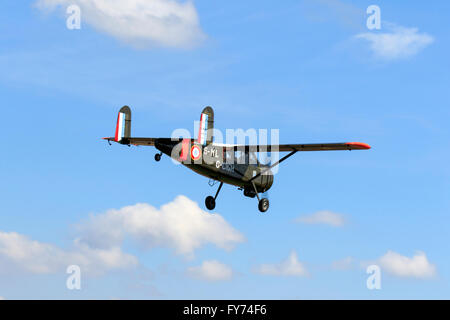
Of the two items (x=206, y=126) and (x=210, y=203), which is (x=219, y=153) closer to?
(x=206, y=126)

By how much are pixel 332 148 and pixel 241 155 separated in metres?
4.76

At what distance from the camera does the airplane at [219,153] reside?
2912 centimetres

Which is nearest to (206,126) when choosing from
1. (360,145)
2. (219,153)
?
(219,153)

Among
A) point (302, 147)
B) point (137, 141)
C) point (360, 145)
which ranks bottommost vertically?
point (360, 145)

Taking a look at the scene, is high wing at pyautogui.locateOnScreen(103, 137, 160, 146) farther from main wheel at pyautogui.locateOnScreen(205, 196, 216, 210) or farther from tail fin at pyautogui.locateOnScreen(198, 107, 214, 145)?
tail fin at pyautogui.locateOnScreen(198, 107, 214, 145)

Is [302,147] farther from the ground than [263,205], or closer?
farther from the ground

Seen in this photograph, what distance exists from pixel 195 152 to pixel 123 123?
16.1 ft

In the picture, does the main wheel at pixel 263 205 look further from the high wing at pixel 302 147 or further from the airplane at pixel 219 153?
the high wing at pixel 302 147

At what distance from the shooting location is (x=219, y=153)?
3105cm

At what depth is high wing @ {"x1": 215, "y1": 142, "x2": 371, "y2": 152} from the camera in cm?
3170
